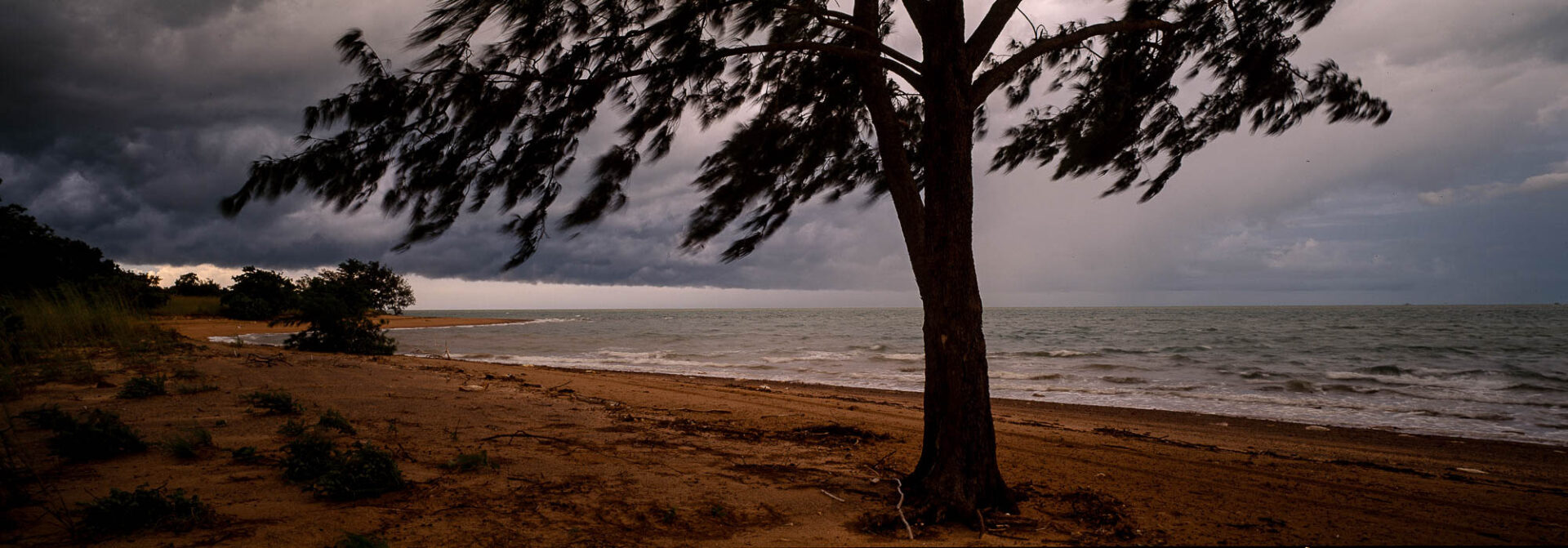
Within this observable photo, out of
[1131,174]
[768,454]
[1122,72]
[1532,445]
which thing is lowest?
[1532,445]

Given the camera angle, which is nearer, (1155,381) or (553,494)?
(553,494)

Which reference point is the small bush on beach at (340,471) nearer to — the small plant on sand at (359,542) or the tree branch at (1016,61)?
the small plant on sand at (359,542)

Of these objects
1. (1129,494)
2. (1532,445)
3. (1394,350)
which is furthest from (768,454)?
(1394,350)

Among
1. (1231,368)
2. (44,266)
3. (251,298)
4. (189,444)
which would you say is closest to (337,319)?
(44,266)

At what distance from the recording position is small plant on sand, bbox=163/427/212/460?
466 cm

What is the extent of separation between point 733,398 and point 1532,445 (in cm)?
1020

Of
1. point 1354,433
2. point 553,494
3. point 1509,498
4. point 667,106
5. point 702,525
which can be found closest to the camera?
point 702,525

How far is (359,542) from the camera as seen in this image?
9.84ft

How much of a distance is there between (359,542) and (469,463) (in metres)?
1.91

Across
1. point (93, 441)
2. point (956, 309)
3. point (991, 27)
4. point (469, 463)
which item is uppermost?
point (991, 27)

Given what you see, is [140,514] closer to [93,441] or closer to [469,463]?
[469,463]

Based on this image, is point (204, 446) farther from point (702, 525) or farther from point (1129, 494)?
point (1129, 494)

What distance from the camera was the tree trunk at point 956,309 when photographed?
3902 mm

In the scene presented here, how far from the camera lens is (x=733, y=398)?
10.3 meters
